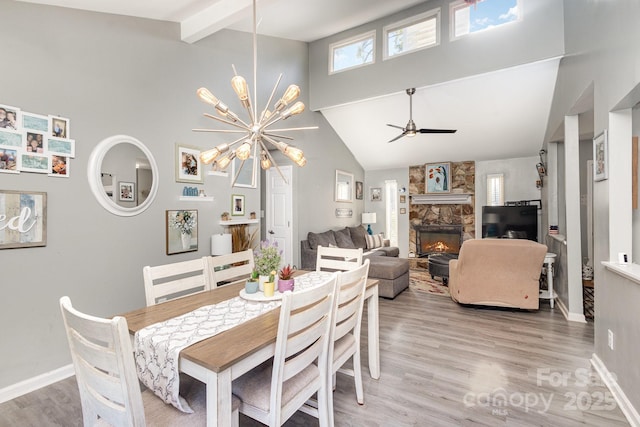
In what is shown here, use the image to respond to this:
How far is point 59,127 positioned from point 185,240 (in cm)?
149

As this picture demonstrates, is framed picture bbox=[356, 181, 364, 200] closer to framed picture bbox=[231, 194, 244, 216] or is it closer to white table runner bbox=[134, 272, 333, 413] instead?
framed picture bbox=[231, 194, 244, 216]

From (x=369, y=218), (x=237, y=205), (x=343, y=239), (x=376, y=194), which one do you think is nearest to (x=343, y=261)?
(x=237, y=205)

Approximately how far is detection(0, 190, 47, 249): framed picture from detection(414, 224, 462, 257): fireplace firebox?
272 inches

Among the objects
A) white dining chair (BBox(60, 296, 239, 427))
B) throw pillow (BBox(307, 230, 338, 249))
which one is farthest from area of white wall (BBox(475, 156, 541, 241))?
white dining chair (BBox(60, 296, 239, 427))

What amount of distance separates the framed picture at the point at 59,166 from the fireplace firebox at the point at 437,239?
678cm

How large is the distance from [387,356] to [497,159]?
5.87m

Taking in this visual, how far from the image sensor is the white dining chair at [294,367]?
49.9 inches

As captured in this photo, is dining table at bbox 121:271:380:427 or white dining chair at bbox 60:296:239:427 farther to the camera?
dining table at bbox 121:271:380:427

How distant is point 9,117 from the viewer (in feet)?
7.17

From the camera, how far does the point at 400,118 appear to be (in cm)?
578

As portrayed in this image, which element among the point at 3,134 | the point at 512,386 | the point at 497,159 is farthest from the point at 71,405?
the point at 497,159

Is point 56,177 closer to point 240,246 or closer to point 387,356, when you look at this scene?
point 240,246

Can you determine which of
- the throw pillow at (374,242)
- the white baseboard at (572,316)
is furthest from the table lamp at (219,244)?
the white baseboard at (572,316)

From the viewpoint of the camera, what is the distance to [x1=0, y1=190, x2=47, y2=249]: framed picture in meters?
2.16
